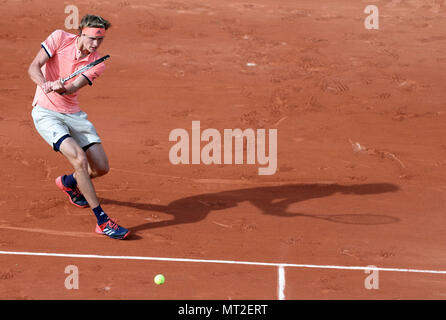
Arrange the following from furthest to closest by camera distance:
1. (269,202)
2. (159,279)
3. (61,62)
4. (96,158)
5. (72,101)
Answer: (269,202), (96,158), (72,101), (61,62), (159,279)

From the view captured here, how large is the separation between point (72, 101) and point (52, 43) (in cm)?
72

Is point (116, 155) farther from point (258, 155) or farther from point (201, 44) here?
point (201, 44)

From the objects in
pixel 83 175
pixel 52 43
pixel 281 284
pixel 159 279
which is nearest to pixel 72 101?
pixel 52 43

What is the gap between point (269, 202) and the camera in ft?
32.7

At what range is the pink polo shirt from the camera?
8289 millimetres

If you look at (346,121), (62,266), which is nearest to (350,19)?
(346,121)

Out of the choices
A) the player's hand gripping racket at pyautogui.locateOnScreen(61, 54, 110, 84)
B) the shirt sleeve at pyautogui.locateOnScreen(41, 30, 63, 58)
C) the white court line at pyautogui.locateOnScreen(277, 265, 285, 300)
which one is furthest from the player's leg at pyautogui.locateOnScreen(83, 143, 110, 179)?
the white court line at pyautogui.locateOnScreen(277, 265, 285, 300)

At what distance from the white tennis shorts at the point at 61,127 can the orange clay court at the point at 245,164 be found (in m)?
1.03

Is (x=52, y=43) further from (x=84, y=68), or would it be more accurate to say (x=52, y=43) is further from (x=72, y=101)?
(x=72, y=101)

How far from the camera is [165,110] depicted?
13.3 metres

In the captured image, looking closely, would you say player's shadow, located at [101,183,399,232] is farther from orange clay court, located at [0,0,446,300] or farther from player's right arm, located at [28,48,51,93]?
player's right arm, located at [28,48,51,93]

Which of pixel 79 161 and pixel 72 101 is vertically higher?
pixel 72 101

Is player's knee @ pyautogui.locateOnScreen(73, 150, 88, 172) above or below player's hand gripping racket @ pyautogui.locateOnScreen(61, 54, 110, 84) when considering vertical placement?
below

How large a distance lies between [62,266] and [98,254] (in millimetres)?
428
